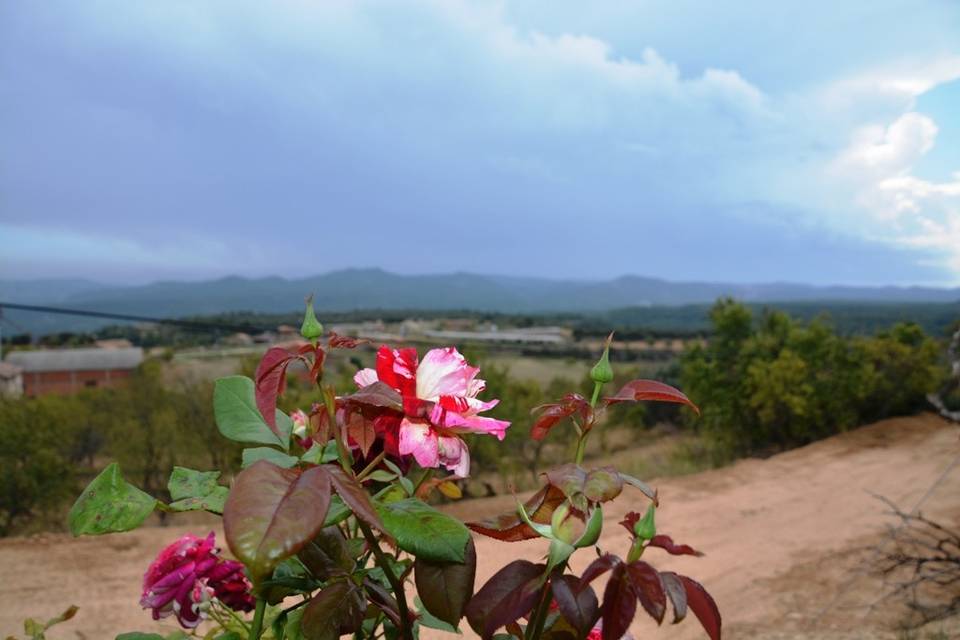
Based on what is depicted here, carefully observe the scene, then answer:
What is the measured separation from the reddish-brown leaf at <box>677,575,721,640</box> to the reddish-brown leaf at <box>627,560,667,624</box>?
5cm

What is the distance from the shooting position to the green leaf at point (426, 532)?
1.97ft

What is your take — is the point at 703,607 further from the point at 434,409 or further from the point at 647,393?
the point at 434,409

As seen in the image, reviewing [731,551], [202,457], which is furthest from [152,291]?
[731,551]

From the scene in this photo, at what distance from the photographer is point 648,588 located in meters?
0.59

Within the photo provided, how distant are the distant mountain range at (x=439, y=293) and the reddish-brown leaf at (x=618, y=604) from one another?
57153 mm

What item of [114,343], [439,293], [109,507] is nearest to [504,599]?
[109,507]

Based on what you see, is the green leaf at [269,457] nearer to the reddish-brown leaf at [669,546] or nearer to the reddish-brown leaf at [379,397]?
the reddish-brown leaf at [379,397]

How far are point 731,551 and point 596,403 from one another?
513 centimetres

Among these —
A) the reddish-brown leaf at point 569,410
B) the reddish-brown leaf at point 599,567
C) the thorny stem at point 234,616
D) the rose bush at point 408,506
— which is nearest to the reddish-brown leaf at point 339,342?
the rose bush at point 408,506

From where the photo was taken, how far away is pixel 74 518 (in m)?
0.61

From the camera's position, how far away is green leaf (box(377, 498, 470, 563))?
1.97ft

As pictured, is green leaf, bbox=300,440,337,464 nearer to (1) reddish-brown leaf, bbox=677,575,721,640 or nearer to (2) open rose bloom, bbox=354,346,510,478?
(2) open rose bloom, bbox=354,346,510,478

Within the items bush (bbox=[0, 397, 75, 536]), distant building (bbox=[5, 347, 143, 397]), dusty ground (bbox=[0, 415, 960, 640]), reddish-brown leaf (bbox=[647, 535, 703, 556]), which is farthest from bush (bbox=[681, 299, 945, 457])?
distant building (bbox=[5, 347, 143, 397])

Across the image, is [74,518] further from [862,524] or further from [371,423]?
[862,524]
